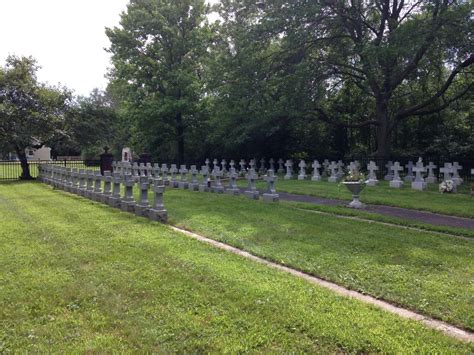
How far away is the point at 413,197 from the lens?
13250mm

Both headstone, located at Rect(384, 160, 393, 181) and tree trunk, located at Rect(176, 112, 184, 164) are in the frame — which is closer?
headstone, located at Rect(384, 160, 393, 181)

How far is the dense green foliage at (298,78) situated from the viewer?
20094 mm

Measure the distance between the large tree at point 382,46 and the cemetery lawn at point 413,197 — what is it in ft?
19.0

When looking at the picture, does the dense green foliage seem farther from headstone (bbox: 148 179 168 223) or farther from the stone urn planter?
headstone (bbox: 148 179 168 223)

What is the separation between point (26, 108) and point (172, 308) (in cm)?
2266

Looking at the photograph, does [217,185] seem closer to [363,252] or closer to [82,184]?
[82,184]

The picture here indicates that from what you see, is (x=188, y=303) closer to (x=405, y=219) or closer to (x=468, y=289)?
(x=468, y=289)

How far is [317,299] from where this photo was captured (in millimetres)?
4477

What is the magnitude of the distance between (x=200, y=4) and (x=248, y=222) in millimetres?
23408

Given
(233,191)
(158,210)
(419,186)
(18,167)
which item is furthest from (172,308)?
(18,167)

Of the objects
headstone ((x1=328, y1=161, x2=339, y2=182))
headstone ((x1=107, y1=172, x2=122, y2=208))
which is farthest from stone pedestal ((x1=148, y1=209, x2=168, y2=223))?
headstone ((x1=328, y1=161, x2=339, y2=182))

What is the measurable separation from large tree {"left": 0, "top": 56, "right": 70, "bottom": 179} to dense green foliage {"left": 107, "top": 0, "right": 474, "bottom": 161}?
5.54 m

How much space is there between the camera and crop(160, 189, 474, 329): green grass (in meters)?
4.64

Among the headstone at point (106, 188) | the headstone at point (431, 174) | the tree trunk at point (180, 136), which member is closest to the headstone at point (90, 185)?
the headstone at point (106, 188)
